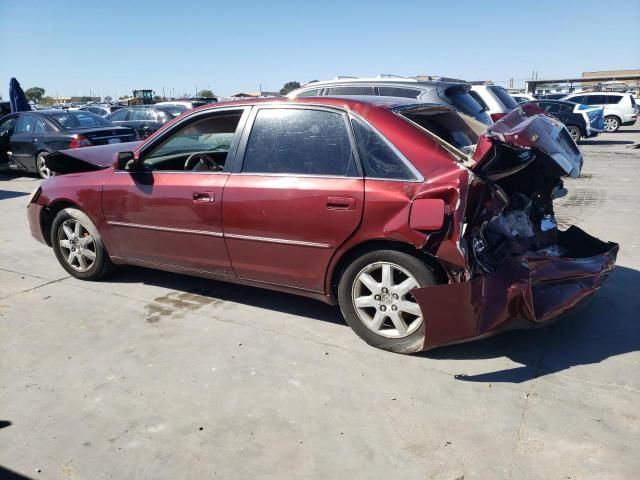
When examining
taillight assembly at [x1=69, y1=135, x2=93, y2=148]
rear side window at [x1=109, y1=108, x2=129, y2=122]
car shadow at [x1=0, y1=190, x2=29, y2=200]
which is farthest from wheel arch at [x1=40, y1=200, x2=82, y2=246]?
rear side window at [x1=109, y1=108, x2=129, y2=122]

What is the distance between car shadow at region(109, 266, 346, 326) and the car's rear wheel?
76.5ft

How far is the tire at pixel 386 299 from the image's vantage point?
3.44 meters

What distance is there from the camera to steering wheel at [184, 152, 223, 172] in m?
4.54

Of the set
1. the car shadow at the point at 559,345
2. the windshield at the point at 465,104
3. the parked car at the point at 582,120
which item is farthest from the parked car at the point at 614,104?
the car shadow at the point at 559,345

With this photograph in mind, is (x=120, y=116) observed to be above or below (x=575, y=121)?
above

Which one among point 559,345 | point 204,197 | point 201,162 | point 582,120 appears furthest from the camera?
point 582,120

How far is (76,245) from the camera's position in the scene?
5.13 meters

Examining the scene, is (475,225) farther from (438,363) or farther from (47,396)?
(47,396)

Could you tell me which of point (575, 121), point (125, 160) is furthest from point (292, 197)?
point (575, 121)

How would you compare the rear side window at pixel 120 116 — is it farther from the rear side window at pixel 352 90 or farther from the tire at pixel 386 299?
the tire at pixel 386 299

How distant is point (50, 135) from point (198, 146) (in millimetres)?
7698

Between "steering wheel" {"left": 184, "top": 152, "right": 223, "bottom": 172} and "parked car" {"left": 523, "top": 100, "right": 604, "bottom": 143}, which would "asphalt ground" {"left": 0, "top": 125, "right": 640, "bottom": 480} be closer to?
"steering wheel" {"left": 184, "top": 152, "right": 223, "bottom": 172}

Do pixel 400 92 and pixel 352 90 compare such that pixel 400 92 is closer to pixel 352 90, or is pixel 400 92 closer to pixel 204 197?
pixel 352 90

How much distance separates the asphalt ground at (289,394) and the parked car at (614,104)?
21.3 meters
